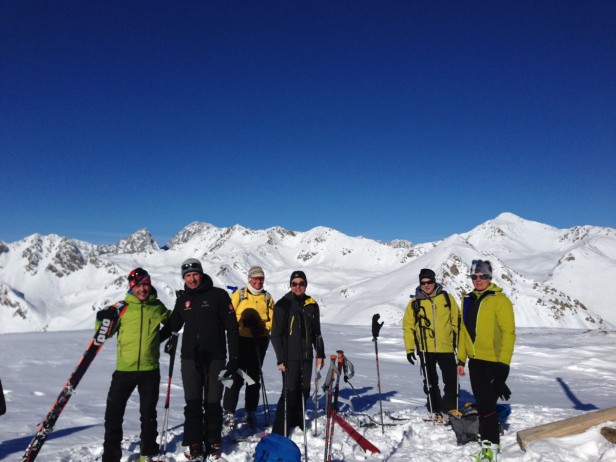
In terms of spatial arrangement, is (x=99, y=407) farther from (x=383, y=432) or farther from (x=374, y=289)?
(x=374, y=289)

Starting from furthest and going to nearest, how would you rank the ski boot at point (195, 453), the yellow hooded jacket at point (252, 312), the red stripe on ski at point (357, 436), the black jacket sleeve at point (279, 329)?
the yellow hooded jacket at point (252, 312), the black jacket sleeve at point (279, 329), the red stripe on ski at point (357, 436), the ski boot at point (195, 453)

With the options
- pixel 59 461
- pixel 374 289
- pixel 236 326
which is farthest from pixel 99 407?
pixel 374 289

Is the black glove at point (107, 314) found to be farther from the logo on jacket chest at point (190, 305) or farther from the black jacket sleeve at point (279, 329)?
the black jacket sleeve at point (279, 329)

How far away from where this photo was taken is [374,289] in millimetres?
76812

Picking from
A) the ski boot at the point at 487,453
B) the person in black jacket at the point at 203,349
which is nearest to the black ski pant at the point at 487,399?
the ski boot at the point at 487,453

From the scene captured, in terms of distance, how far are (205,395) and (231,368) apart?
0.61 m

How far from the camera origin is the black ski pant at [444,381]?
7.27 meters

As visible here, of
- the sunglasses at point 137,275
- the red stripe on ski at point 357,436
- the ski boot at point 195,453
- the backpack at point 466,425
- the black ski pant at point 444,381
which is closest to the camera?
the sunglasses at point 137,275

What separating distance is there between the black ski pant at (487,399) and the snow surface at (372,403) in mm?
270

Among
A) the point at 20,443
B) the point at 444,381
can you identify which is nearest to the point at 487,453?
the point at 444,381

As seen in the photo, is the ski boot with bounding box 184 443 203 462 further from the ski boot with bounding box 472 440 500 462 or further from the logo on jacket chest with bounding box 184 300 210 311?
the ski boot with bounding box 472 440 500 462

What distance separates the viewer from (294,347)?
6578mm

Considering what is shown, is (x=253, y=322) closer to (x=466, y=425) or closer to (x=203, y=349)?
(x=203, y=349)

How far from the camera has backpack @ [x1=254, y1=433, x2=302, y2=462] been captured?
4922 mm
